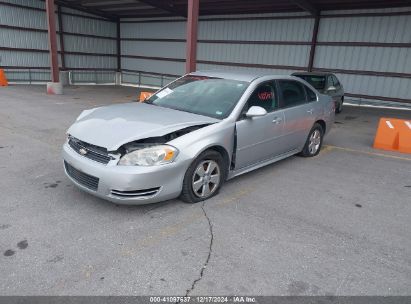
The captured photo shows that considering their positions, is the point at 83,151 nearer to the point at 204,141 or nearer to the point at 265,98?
the point at 204,141

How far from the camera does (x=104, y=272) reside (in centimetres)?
263

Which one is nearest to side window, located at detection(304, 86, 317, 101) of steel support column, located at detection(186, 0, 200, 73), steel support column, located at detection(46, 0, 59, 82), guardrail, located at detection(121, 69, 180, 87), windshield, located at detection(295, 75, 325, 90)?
windshield, located at detection(295, 75, 325, 90)

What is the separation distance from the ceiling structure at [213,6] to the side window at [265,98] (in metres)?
10.3

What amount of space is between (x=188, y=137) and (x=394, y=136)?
5.42 metres

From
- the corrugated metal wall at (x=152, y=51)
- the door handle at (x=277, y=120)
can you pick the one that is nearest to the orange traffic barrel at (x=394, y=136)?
the door handle at (x=277, y=120)

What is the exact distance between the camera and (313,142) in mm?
6145

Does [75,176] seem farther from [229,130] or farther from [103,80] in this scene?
[103,80]

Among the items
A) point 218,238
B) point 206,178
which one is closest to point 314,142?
point 206,178

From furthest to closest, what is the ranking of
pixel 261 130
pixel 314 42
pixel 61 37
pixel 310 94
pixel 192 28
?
pixel 61 37 < pixel 314 42 < pixel 192 28 < pixel 310 94 < pixel 261 130

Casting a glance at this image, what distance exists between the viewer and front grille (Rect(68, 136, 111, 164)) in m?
3.44

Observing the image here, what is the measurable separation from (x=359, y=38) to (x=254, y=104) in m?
11.7

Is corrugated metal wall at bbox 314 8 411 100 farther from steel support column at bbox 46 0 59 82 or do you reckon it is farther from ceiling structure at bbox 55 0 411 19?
steel support column at bbox 46 0 59 82

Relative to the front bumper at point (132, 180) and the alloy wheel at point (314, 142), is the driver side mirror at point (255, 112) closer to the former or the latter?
the front bumper at point (132, 180)

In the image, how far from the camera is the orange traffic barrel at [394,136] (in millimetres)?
6881
